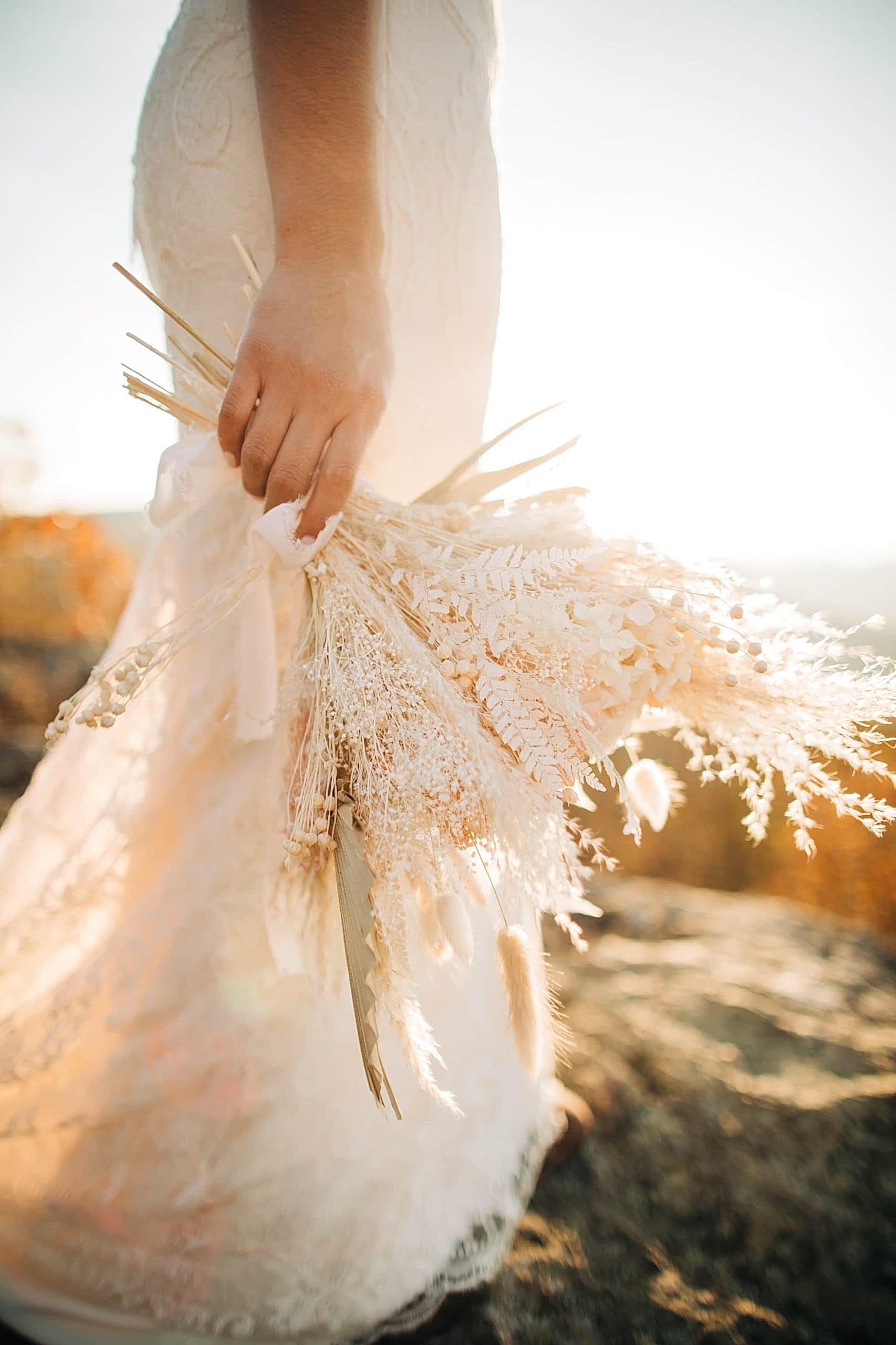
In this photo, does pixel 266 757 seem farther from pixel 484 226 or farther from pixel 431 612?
pixel 484 226

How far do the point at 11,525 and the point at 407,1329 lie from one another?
5959 millimetres

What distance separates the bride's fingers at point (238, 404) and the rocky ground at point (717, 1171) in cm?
115

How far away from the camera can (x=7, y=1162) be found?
94 centimetres

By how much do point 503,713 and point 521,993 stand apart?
416 mm

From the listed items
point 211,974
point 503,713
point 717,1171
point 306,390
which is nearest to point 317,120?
point 306,390

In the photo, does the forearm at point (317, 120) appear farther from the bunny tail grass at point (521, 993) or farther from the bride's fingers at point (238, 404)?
the bunny tail grass at point (521, 993)

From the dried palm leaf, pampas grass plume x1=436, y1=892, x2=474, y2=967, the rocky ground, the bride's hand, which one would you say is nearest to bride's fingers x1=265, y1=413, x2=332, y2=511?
the bride's hand

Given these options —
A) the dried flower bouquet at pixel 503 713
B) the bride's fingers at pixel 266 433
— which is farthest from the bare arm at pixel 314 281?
the dried flower bouquet at pixel 503 713

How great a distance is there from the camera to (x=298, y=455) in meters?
0.80

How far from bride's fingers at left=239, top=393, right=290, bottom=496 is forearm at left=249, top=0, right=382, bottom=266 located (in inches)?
9.0

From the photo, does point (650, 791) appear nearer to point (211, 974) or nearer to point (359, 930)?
point (359, 930)

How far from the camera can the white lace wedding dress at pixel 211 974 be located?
903 millimetres

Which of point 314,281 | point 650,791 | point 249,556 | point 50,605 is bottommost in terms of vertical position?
point 650,791

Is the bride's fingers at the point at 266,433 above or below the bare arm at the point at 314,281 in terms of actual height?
below
